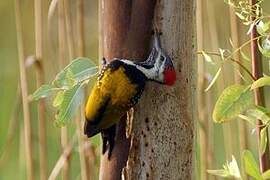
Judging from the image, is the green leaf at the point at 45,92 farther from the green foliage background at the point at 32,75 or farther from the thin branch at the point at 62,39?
the green foliage background at the point at 32,75

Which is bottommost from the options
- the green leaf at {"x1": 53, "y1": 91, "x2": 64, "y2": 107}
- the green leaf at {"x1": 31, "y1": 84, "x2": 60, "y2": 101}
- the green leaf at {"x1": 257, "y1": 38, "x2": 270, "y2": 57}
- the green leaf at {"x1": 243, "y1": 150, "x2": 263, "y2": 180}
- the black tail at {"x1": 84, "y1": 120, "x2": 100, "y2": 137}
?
the green leaf at {"x1": 243, "y1": 150, "x2": 263, "y2": 180}

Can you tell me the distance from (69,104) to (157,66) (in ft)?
0.32

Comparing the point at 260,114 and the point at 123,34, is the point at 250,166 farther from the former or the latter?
the point at 123,34

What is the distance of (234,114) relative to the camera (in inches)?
26.3

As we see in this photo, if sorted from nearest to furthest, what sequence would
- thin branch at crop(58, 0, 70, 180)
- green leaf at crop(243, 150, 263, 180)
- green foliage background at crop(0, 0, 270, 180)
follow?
green leaf at crop(243, 150, 263, 180) → thin branch at crop(58, 0, 70, 180) → green foliage background at crop(0, 0, 270, 180)

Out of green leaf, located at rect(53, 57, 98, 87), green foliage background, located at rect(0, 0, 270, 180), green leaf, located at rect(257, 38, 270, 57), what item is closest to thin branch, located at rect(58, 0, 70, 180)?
green foliage background, located at rect(0, 0, 270, 180)

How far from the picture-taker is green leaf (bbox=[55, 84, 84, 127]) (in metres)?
0.74

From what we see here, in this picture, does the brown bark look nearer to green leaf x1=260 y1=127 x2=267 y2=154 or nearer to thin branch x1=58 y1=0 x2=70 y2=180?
green leaf x1=260 y1=127 x2=267 y2=154

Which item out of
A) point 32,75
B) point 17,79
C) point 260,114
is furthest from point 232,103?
point 17,79

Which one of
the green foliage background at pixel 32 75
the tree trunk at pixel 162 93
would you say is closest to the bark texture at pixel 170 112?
the tree trunk at pixel 162 93

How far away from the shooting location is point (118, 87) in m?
0.72

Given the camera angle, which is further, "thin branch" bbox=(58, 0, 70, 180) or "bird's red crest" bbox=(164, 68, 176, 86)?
"thin branch" bbox=(58, 0, 70, 180)

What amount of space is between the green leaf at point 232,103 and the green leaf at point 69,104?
0.46ft

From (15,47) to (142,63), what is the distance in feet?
8.83
